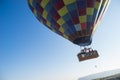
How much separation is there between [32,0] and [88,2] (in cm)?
570

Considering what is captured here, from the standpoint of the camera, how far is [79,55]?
14.9 m

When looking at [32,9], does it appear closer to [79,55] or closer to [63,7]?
[63,7]

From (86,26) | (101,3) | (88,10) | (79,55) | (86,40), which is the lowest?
(79,55)

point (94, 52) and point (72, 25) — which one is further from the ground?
point (72, 25)

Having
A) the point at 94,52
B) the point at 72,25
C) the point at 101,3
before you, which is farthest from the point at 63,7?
the point at 94,52

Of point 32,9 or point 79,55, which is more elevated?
point 32,9

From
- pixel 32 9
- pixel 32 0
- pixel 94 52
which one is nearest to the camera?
pixel 94 52

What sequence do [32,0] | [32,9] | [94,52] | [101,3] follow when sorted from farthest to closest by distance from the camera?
[32,9], [32,0], [101,3], [94,52]

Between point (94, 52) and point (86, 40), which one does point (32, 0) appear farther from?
point (94, 52)

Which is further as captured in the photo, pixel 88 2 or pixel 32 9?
pixel 32 9

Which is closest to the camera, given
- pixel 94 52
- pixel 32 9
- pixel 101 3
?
pixel 94 52

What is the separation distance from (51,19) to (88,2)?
3.69 m

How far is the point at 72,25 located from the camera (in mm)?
15445

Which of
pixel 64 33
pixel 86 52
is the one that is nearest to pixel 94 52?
pixel 86 52
